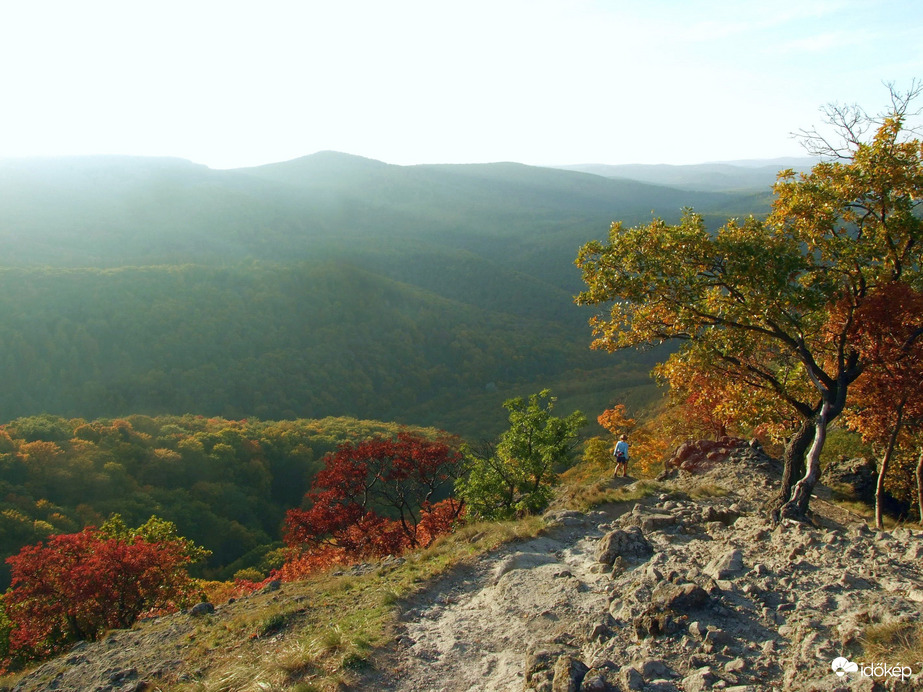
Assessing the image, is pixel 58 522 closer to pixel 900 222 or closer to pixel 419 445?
pixel 419 445

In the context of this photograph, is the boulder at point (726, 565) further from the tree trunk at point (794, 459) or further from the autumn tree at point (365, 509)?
the autumn tree at point (365, 509)

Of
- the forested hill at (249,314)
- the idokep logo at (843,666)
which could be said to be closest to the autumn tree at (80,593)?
the idokep logo at (843,666)

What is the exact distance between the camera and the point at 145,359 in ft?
265

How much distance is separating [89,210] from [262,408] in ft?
317

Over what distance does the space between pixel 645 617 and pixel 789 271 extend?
5580mm

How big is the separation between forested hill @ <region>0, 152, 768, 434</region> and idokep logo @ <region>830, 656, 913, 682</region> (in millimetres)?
68450

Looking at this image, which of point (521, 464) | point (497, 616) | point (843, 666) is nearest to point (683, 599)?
point (843, 666)

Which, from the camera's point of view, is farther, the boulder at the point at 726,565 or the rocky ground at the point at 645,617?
the boulder at the point at 726,565

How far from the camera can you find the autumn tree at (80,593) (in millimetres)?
14164

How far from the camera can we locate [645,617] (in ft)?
21.0

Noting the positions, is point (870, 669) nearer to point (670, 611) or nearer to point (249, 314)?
point (670, 611)

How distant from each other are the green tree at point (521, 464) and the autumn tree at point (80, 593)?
26.5 feet

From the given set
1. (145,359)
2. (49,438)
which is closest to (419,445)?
(49,438)

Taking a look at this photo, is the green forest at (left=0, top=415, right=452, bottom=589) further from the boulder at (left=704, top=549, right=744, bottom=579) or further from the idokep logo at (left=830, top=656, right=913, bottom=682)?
the idokep logo at (left=830, top=656, right=913, bottom=682)
